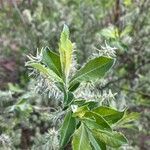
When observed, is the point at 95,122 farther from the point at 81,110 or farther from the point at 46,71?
the point at 46,71

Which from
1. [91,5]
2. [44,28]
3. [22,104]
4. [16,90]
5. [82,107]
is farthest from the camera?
[91,5]

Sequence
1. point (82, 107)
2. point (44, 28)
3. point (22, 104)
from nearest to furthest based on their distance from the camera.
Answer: point (82, 107), point (22, 104), point (44, 28)

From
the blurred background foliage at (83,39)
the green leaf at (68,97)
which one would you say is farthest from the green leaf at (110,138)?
the blurred background foliage at (83,39)

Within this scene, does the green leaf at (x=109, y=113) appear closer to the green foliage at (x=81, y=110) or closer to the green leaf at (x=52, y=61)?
the green foliage at (x=81, y=110)

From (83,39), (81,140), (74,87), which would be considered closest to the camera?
(81,140)

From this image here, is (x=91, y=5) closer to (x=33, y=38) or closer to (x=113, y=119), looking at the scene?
(x=33, y=38)

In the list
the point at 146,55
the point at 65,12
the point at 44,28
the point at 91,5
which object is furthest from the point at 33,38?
the point at 146,55

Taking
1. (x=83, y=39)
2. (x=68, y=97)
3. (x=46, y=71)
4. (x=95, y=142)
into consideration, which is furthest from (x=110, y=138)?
(x=83, y=39)

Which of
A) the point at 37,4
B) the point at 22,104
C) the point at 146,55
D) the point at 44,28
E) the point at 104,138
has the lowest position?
the point at 104,138
